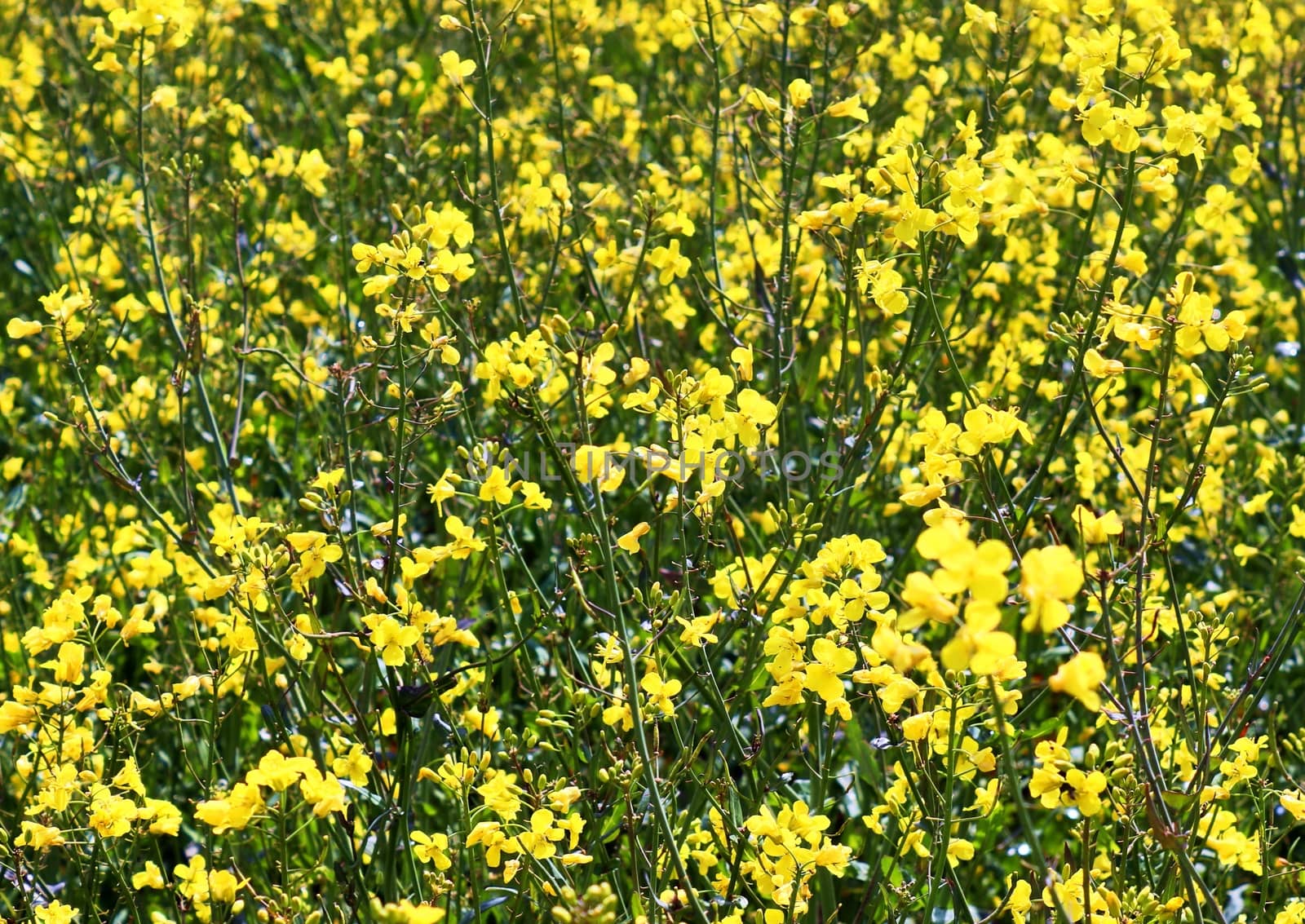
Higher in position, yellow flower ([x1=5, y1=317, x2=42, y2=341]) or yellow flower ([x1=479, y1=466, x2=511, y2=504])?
yellow flower ([x1=5, y1=317, x2=42, y2=341])

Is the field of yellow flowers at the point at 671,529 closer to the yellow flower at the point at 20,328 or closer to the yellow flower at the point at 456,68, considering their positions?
the yellow flower at the point at 456,68

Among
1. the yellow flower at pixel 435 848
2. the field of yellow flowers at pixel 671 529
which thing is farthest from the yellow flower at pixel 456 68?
the yellow flower at pixel 435 848

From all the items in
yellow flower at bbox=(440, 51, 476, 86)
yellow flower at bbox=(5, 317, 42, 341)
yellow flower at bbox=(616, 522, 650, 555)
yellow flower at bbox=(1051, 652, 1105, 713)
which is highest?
yellow flower at bbox=(440, 51, 476, 86)

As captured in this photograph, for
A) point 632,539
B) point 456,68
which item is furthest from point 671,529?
point 456,68

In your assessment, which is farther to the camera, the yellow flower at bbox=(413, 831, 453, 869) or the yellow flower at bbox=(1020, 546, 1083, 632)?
the yellow flower at bbox=(413, 831, 453, 869)

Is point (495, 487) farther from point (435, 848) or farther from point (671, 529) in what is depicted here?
point (671, 529)

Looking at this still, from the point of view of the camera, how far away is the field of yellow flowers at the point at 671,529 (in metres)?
2.24

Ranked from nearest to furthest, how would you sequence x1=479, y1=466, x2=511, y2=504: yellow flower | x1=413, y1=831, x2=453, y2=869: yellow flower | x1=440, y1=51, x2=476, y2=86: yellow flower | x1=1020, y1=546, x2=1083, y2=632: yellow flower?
x1=1020, y1=546, x2=1083, y2=632: yellow flower
x1=413, y1=831, x2=453, y2=869: yellow flower
x1=479, y1=466, x2=511, y2=504: yellow flower
x1=440, y1=51, x2=476, y2=86: yellow flower

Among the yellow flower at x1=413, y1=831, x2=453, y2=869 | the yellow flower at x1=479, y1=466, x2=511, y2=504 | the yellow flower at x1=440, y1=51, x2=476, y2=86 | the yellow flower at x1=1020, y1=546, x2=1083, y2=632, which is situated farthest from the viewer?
the yellow flower at x1=440, y1=51, x2=476, y2=86

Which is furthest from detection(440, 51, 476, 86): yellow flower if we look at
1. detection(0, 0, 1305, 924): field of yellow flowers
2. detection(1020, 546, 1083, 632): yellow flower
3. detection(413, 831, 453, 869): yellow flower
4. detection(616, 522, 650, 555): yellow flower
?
detection(1020, 546, 1083, 632): yellow flower

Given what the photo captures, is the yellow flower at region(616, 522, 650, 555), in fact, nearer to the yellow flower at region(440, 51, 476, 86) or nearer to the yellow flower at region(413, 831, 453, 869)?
the yellow flower at region(413, 831, 453, 869)

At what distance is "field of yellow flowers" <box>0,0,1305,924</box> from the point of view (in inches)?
88.0

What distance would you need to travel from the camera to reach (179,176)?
12.0 ft

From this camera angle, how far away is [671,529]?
3.66 meters
